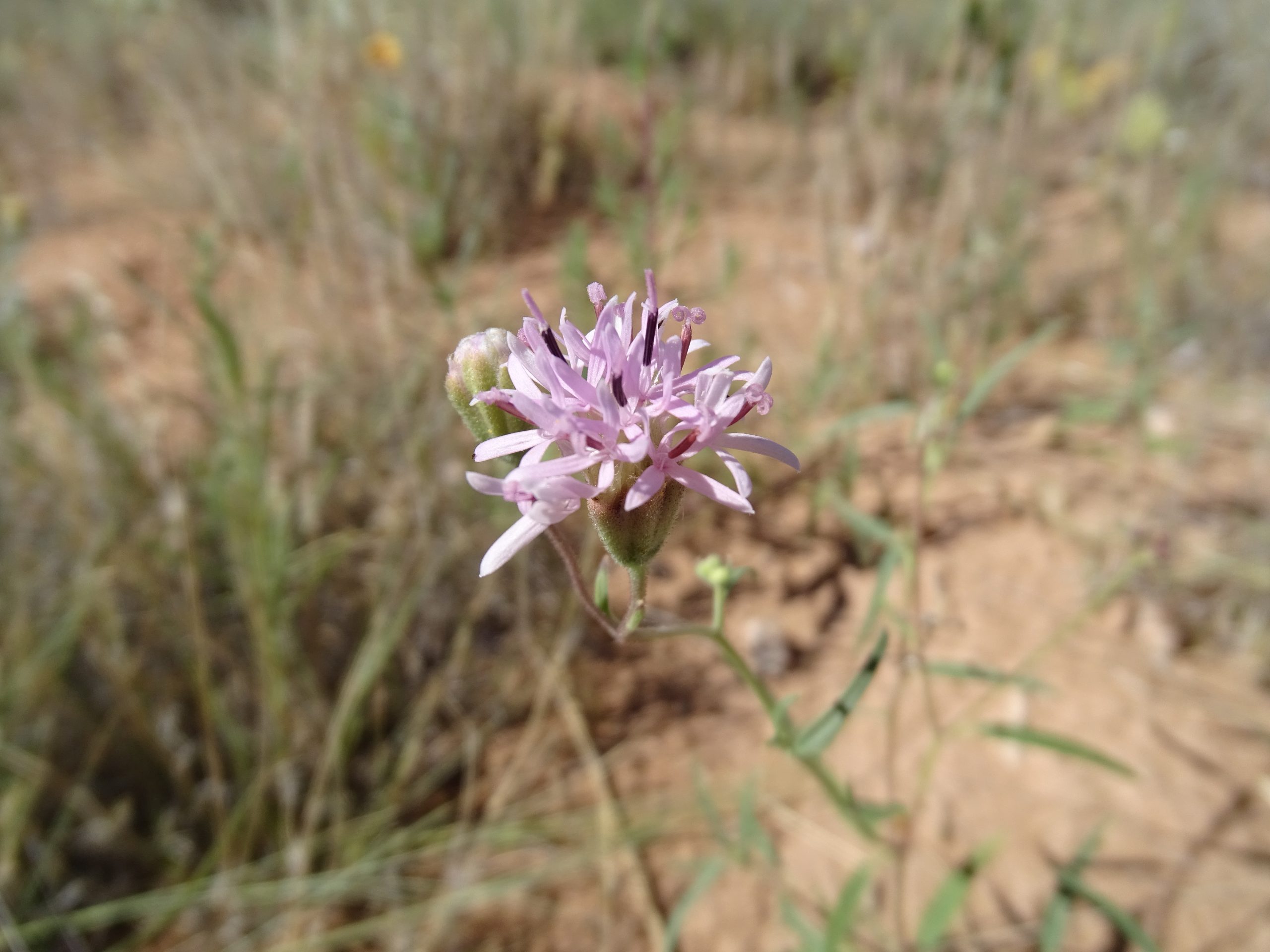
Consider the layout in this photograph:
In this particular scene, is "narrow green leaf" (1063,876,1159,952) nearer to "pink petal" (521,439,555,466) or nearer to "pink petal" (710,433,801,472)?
"pink petal" (710,433,801,472)

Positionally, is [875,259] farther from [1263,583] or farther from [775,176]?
[1263,583]

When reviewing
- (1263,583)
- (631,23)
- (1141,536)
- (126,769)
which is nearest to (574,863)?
(126,769)

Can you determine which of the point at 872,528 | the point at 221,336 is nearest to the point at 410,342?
the point at 221,336

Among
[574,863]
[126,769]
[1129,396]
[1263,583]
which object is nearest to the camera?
[574,863]

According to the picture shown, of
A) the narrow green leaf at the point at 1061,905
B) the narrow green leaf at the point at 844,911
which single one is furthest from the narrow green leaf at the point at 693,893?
the narrow green leaf at the point at 1061,905

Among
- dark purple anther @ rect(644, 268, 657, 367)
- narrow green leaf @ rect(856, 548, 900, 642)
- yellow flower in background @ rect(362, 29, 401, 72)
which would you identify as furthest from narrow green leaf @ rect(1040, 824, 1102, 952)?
yellow flower in background @ rect(362, 29, 401, 72)

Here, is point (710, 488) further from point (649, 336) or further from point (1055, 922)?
point (1055, 922)
